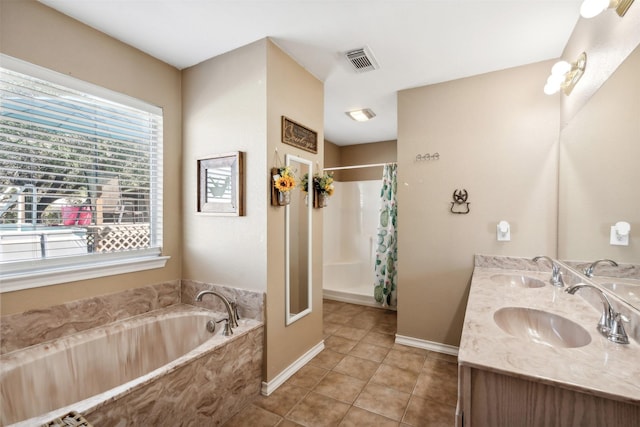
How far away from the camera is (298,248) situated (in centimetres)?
241

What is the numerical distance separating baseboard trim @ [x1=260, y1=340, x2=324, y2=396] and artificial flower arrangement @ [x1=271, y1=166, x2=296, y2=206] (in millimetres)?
1306

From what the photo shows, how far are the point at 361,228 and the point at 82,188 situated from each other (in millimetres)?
3607

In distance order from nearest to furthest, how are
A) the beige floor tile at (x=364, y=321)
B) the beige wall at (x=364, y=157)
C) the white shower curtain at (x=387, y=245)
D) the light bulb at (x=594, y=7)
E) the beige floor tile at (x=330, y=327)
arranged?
the light bulb at (x=594, y=7)
the beige floor tile at (x=330, y=327)
the beige floor tile at (x=364, y=321)
the white shower curtain at (x=387, y=245)
the beige wall at (x=364, y=157)

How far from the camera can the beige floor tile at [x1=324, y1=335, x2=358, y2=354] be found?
271 cm

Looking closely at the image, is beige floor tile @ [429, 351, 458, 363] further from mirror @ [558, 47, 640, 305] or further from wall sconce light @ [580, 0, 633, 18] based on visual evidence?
wall sconce light @ [580, 0, 633, 18]

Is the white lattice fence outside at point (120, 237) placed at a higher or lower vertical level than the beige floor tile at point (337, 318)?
higher

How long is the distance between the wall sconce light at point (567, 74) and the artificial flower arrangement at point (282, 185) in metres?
1.92

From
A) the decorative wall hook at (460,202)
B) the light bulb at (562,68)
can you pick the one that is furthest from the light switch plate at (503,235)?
the light bulb at (562,68)

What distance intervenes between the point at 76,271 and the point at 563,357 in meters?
2.55

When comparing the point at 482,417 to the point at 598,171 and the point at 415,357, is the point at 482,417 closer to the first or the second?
the point at 598,171

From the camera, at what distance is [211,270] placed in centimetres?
232

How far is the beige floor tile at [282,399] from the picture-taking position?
6.23 feet

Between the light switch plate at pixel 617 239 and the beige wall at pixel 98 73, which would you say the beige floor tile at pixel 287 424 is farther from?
the light switch plate at pixel 617 239

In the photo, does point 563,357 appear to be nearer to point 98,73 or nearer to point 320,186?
point 320,186
